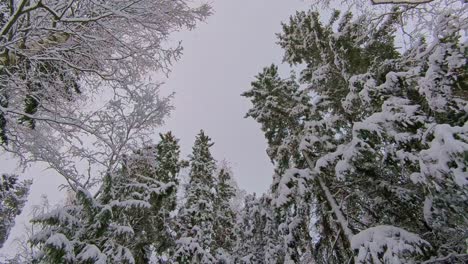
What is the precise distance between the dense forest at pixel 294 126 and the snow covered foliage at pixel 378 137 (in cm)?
3

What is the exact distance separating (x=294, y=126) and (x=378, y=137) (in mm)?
4087

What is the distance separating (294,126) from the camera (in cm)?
1033

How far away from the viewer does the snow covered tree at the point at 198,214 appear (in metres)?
11.8

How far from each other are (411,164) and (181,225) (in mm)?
9736

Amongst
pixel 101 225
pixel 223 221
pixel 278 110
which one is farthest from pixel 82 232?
pixel 223 221

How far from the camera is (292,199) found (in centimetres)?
853

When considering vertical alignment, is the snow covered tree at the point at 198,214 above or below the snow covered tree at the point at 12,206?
below

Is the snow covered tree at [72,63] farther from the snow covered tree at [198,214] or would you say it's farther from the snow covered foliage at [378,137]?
the snow covered tree at [198,214]

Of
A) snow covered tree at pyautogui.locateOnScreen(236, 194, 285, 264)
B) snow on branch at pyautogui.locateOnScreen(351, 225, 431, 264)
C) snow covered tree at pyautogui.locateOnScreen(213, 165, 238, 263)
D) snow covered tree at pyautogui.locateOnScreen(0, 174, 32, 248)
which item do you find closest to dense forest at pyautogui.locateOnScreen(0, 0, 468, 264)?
snow on branch at pyautogui.locateOnScreen(351, 225, 431, 264)

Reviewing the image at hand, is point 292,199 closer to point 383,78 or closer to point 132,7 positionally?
point 383,78

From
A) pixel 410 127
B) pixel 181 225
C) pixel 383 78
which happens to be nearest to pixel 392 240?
pixel 410 127

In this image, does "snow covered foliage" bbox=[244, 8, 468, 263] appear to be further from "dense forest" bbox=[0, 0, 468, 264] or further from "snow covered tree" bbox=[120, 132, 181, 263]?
"snow covered tree" bbox=[120, 132, 181, 263]

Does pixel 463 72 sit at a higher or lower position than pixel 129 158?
lower

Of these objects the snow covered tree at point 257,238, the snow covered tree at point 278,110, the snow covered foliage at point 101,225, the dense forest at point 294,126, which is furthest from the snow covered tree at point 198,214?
the snow covered tree at point 278,110
